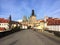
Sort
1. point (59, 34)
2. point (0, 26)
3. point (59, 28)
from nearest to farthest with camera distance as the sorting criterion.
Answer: point (59, 34), point (59, 28), point (0, 26)

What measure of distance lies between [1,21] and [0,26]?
27.1ft

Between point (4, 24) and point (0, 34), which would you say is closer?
point (0, 34)

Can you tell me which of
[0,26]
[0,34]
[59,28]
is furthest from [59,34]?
[0,26]

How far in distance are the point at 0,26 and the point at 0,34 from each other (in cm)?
8263

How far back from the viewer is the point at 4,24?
120 meters

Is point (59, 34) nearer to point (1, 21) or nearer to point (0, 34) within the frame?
point (0, 34)

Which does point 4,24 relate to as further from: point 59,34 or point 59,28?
point 59,34

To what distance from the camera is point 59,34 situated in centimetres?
3303

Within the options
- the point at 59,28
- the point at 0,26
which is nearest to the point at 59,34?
the point at 59,28

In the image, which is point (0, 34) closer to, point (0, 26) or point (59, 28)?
point (59, 28)

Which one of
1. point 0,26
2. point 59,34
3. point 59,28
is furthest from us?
point 0,26

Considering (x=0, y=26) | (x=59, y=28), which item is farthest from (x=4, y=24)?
(x=59, y=28)

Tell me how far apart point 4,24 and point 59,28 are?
6863 centimetres

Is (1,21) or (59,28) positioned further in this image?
(1,21)
